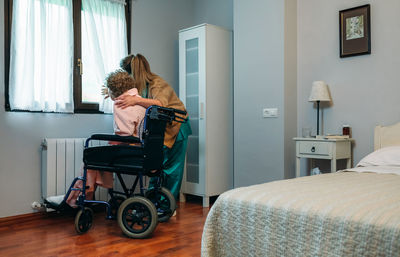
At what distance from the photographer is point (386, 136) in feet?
9.85

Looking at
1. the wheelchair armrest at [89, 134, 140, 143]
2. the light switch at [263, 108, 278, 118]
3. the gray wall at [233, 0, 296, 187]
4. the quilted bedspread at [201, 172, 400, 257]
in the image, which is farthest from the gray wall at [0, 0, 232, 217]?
the quilted bedspread at [201, 172, 400, 257]

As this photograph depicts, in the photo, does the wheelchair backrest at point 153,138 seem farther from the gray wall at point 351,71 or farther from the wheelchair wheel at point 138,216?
the gray wall at point 351,71

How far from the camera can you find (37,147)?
332cm

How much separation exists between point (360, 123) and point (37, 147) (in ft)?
9.22

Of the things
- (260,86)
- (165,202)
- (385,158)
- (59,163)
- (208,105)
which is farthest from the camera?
(208,105)

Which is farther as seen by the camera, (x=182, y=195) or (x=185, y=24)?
(x=185, y=24)

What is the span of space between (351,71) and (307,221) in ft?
7.69

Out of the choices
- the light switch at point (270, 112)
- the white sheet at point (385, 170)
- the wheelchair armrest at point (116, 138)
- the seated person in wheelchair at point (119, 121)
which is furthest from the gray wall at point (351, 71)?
the wheelchair armrest at point (116, 138)

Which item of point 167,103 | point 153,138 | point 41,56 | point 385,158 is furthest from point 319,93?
point 41,56

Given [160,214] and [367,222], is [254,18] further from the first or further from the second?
[367,222]

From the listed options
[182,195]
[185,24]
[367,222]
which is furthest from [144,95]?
[367,222]

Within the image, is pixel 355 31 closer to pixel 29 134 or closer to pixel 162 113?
pixel 162 113

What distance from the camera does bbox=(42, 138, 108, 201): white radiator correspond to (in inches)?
126

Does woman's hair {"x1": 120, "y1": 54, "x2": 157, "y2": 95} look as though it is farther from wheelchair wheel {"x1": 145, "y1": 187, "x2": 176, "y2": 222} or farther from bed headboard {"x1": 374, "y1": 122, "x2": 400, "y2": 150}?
bed headboard {"x1": 374, "y1": 122, "x2": 400, "y2": 150}
